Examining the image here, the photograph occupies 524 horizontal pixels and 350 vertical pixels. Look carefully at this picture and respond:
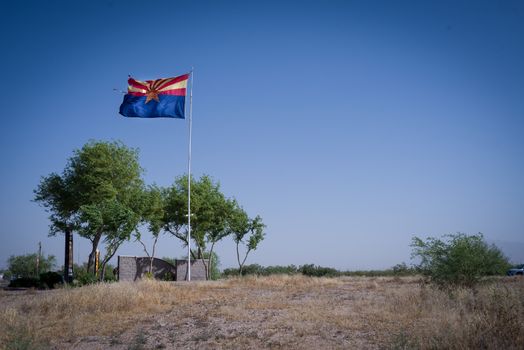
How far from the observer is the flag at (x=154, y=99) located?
28.6 meters

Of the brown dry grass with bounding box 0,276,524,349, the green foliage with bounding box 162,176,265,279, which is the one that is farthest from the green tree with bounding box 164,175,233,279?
the brown dry grass with bounding box 0,276,524,349

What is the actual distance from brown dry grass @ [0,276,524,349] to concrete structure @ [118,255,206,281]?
15453 millimetres

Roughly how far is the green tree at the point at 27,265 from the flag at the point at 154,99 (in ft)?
159

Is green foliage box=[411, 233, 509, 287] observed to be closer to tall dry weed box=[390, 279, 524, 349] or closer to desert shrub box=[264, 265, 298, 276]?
tall dry weed box=[390, 279, 524, 349]

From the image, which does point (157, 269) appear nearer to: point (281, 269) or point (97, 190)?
point (97, 190)

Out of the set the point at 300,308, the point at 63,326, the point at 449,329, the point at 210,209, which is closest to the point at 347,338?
the point at 449,329

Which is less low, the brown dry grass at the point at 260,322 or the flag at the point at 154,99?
the flag at the point at 154,99

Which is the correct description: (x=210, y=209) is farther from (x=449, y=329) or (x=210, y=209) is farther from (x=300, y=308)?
(x=449, y=329)

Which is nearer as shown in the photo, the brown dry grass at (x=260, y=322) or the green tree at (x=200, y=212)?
the brown dry grass at (x=260, y=322)

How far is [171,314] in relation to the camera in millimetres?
14820

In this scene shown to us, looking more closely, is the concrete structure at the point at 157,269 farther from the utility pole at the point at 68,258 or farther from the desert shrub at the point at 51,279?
the utility pole at the point at 68,258

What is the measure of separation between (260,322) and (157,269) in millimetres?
26193

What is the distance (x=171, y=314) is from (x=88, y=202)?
76.3ft

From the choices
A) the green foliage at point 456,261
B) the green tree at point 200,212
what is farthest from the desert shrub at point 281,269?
the green foliage at point 456,261
